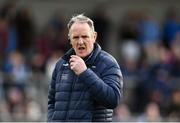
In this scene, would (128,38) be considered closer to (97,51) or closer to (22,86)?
(22,86)

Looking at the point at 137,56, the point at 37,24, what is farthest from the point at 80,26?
the point at 37,24

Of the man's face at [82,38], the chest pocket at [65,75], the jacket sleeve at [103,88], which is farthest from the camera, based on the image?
the chest pocket at [65,75]

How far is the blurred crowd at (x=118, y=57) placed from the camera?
640 inches

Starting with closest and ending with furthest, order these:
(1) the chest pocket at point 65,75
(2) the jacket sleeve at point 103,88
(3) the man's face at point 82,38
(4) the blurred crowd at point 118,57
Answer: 1. (2) the jacket sleeve at point 103,88
2. (3) the man's face at point 82,38
3. (1) the chest pocket at point 65,75
4. (4) the blurred crowd at point 118,57

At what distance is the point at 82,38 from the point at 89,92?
1.56ft

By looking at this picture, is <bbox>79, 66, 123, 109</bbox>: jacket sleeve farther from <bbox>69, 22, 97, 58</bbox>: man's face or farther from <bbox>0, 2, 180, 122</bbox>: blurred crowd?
<bbox>0, 2, 180, 122</bbox>: blurred crowd

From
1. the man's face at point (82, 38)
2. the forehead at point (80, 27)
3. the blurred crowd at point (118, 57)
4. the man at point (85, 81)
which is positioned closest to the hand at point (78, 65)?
the man at point (85, 81)

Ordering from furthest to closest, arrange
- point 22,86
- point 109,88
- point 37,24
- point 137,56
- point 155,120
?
point 37,24 → point 137,56 → point 22,86 → point 155,120 → point 109,88

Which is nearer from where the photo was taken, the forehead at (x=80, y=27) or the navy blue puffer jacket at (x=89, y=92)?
the navy blue puffer jacket at (x=89, y=92)

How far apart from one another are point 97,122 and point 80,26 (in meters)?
0.86

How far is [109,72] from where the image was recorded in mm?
7738

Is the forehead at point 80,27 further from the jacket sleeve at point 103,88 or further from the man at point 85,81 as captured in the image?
the jacket sleeve at point 103,88

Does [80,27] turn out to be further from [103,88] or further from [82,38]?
[103,88]

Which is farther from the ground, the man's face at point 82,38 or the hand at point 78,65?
the man's face at point 82,38
